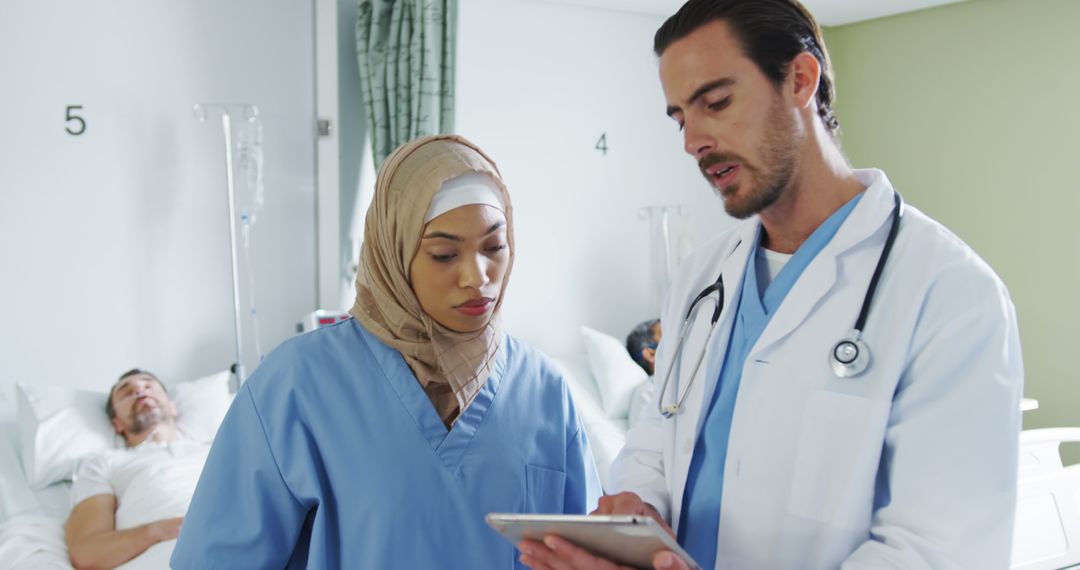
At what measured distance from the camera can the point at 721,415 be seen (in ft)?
3.89

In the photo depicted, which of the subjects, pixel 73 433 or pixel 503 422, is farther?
pixel 73 433

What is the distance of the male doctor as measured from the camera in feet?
3.05

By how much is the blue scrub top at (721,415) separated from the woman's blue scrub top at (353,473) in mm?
215

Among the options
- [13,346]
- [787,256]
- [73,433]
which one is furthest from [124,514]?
[787,256]

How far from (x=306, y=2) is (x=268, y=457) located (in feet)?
8.92

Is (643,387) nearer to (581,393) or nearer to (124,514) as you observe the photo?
(581,393)

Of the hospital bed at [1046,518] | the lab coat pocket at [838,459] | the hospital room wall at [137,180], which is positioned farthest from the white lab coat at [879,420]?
the hospital room wall at [137,180]

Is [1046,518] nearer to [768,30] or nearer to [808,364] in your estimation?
[808,364]

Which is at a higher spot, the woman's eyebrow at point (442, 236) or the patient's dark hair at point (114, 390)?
the woman's eyebrow at point (442, 236)

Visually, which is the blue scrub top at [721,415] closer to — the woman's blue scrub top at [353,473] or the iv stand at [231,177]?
the woman's blue scrub top at [353,473]

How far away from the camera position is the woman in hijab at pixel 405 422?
112cm

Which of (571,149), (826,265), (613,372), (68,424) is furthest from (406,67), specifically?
(826,265)

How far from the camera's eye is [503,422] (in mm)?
1219

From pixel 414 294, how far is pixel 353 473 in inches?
10.6
